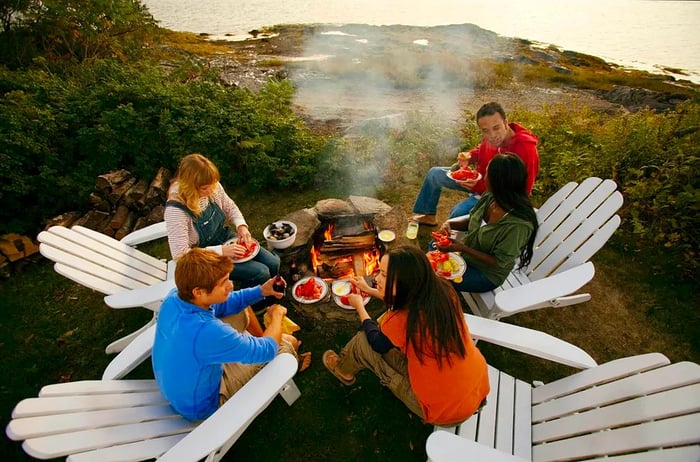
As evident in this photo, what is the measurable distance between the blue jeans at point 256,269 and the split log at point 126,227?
2.65 m

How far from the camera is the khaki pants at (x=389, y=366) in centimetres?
267

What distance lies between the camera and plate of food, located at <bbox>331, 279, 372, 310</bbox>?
3.48 m

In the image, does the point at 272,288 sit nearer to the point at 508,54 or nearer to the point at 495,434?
the point at 495,434

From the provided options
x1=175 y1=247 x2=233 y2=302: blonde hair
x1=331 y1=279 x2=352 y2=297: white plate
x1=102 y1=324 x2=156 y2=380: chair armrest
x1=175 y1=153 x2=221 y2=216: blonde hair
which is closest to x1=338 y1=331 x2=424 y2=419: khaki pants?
x1=331 y1=279 x2=352 y2=297: white plate

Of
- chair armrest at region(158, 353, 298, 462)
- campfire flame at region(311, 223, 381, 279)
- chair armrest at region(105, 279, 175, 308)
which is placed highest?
chair armrest at region(158, 353, 298, 462)

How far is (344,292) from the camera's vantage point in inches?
139

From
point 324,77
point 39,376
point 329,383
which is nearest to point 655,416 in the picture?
point 329,383

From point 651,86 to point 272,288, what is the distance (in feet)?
80.5

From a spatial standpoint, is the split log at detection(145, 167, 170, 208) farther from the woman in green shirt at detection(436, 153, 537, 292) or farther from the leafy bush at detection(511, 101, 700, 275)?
the leafy bush at detection(511, 101, 700, 275)

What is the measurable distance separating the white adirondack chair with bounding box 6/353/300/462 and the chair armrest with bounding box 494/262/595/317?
1.90 meters

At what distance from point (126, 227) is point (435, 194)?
4795 millimetres

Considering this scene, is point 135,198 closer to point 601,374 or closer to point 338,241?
point 338,241

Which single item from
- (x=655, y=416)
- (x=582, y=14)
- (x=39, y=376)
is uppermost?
(x=582, y=14)

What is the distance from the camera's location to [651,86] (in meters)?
18.5
